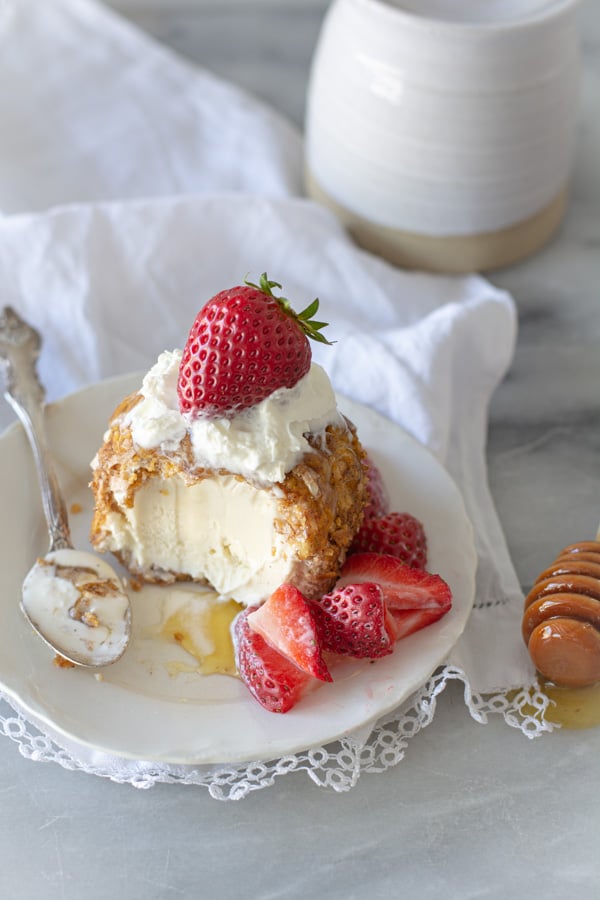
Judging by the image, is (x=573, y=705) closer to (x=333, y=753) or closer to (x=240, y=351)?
(x=333, y=753)

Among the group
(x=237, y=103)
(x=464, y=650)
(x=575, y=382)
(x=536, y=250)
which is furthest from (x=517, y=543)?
(x=237, y=103)

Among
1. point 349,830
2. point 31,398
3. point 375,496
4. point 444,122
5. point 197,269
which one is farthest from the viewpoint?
point 197,269

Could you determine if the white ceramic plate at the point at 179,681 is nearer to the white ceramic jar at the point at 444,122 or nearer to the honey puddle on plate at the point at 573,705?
the honey puddle on plate at the point at 573,705

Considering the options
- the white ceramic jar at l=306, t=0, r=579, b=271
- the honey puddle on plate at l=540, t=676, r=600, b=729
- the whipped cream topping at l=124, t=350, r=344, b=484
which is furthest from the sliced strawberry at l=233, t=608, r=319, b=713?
the white ceramic jar at l=306, t=0, r=579, b=271

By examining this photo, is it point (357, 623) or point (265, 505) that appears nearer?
point (357, 623)

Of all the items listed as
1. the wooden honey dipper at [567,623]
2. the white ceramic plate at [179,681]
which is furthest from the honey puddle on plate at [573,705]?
the white ceramic plate at [179,681]

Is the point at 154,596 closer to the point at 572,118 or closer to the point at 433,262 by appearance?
the point at 433,262

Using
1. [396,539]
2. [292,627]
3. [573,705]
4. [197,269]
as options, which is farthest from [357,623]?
[197,269]
